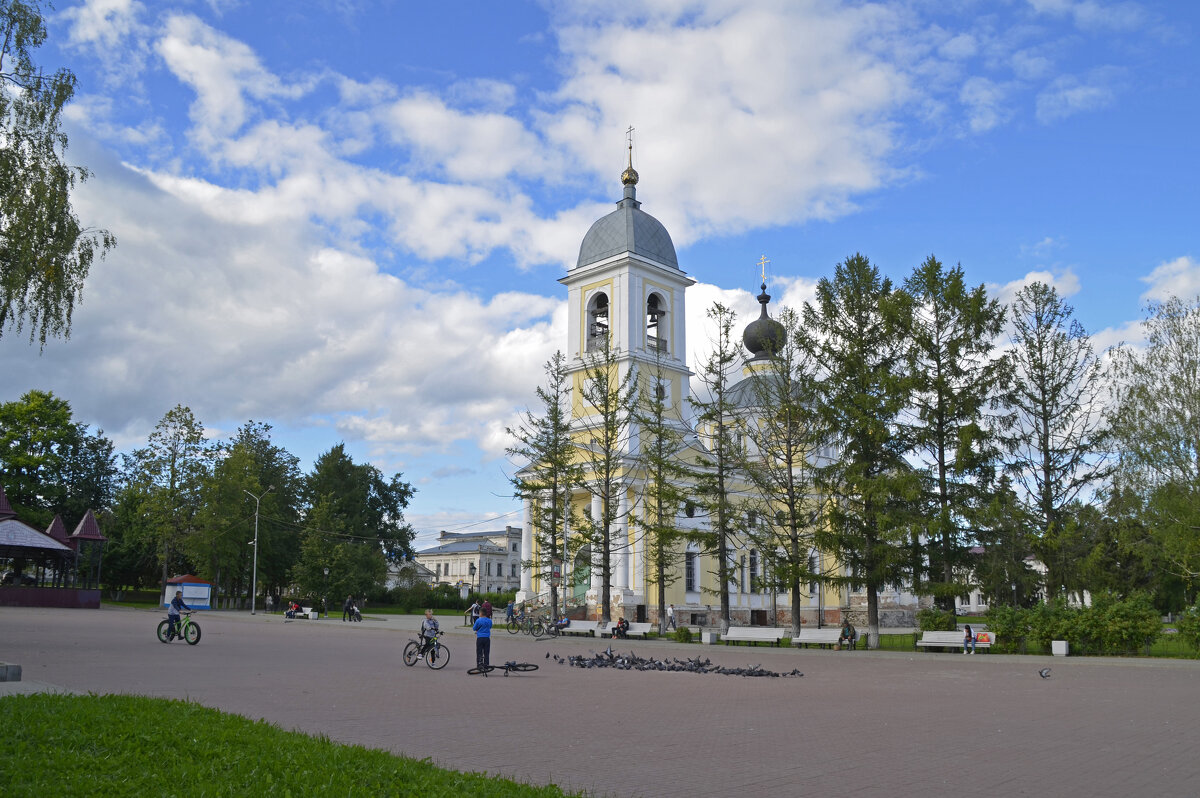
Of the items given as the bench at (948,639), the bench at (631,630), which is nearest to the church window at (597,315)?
the bench at (631,630)

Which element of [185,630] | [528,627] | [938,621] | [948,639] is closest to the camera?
[185,630]

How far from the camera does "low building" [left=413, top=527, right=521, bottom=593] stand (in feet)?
411

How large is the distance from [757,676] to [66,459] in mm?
73371

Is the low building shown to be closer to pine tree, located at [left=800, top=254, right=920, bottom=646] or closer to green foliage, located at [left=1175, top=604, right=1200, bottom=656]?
pine tree, located at [left=800, top=254, right=920, bottom=646]

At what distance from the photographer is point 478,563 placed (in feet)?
412

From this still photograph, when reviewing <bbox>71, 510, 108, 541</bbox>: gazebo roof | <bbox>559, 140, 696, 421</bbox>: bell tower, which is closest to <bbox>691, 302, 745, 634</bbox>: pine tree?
<bbox>559, 140, 696, 421</bbox>: bell tower

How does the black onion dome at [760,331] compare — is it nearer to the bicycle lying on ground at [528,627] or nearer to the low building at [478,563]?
the bicycle lying on ground at [528,627]

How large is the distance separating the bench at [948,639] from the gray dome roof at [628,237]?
28328mm

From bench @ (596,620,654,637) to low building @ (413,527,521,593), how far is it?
279ft

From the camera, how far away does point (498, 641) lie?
33562mm

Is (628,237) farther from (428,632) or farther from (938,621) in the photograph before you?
(428,632)

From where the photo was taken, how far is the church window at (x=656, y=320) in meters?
52.5

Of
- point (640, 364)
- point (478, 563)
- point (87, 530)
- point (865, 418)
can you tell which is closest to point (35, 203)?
point (865, 418)

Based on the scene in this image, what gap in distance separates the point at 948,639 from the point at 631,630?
13.3 meters
